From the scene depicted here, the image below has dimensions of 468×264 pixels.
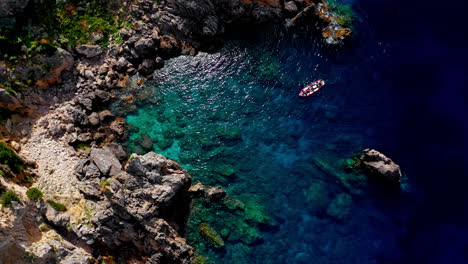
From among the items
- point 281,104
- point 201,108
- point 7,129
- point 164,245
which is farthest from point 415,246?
point 7,129

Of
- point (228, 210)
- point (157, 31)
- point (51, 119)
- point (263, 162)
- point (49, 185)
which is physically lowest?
point (228, 210)

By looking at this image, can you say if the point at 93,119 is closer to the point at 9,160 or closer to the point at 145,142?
the point at 145,142

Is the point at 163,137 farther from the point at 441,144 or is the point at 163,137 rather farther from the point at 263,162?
the point at 441,144

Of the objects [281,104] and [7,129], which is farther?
A: [281,104]

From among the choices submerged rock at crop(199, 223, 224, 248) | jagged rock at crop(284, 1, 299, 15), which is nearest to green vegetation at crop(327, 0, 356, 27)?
jagged rock at crop(284, 1, 299, 15)

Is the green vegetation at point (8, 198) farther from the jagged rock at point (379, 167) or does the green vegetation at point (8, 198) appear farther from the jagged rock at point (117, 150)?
the jagged rock at point (379, 167)

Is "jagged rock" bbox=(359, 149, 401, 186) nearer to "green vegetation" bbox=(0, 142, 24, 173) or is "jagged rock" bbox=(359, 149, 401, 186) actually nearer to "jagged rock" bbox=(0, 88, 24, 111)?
"green vegetation" bbox=(0, 142, 24, 173)
